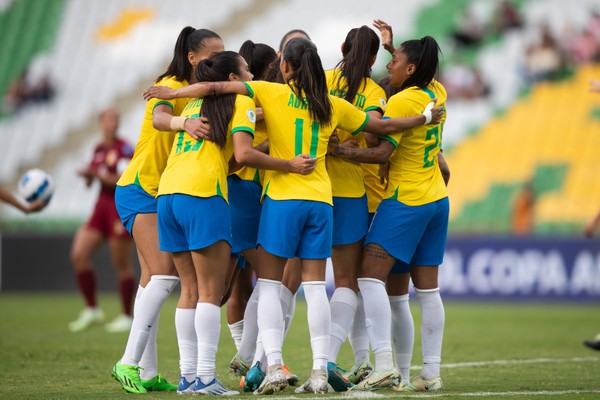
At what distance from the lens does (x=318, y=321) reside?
19.3ft

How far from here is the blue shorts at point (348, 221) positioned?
6.28 m

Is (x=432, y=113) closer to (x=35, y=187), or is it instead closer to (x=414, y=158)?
(x=414, y=158)

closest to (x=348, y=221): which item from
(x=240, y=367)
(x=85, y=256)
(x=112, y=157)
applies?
(x=240, y=367)

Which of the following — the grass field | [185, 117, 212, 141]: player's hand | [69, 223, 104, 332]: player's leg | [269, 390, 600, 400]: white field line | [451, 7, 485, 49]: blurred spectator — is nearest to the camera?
[269, 390, 600, 400]: white field line

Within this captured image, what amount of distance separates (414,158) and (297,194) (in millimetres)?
950

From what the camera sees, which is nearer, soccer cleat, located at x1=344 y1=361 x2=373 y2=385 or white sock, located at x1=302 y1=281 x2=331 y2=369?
white sock, located at x1=302 y1=281 x2=331 y2=369

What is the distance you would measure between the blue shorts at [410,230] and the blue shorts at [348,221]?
0.25ft

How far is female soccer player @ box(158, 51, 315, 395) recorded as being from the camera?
5766mm

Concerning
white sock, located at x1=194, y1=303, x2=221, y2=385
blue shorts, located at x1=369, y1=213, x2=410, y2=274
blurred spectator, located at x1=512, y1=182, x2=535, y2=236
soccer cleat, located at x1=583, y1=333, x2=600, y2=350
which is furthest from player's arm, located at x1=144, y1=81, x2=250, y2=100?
blurred spectator, located at x1=512, y1=182, x2=535, y2=236

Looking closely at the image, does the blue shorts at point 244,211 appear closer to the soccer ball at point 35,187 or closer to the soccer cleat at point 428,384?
the soccer cleat at point 428,384

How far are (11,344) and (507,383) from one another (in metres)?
5.11

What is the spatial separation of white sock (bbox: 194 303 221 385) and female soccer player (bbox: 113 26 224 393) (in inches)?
20.1

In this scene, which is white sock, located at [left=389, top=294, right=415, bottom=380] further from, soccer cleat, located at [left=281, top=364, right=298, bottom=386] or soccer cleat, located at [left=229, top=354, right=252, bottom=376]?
soccer cleat, located at [left=229, top=354, right=252, bottom=376]

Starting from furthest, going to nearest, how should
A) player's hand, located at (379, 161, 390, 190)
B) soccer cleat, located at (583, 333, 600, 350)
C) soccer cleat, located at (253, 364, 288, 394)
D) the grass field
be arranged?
1. soccer cleat, located at (583, 333, 600, 350)
2. player's hand, located at (379, 161, 390, 190)
3. the grass field
4. soccer cleat, located at (253, 364, 288, 394)
